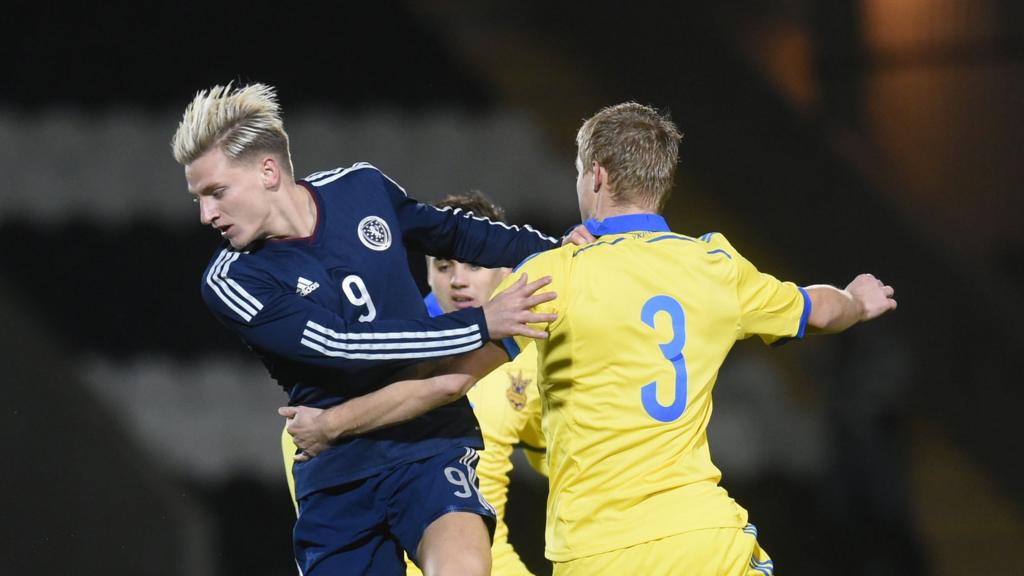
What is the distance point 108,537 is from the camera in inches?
199

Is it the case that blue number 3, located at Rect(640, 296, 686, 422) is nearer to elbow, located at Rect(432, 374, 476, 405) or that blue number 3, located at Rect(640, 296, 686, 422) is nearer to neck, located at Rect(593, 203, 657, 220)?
neck, located at Rect(593, 203, 657, 220)

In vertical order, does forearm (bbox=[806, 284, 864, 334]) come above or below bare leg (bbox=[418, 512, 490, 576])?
above

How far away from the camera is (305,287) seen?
2799mm

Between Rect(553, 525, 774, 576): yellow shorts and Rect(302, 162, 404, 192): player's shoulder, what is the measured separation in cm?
111

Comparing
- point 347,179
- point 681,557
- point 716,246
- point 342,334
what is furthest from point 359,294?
point 681,557

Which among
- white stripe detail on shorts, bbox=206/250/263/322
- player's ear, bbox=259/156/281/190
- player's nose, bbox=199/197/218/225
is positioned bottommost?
white stripe detail on shorts, bbox=206/250/263/322

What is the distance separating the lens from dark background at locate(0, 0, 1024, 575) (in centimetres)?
507

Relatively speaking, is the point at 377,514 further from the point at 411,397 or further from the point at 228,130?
the point at 228,130

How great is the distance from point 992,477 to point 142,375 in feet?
11.9

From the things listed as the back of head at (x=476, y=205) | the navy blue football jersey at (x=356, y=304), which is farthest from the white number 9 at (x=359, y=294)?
the back of head at (x=476, y=205)

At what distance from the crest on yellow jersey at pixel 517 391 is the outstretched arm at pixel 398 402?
871mm

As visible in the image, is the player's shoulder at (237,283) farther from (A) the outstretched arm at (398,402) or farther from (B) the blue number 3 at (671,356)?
(B) the blue number 3 at (671,356)

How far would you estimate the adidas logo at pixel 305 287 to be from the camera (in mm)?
2793

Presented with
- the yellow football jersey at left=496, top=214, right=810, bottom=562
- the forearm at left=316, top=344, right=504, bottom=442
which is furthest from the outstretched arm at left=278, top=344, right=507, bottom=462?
the yellow football jersey at left=496, top=214, right=810, bottom=562
